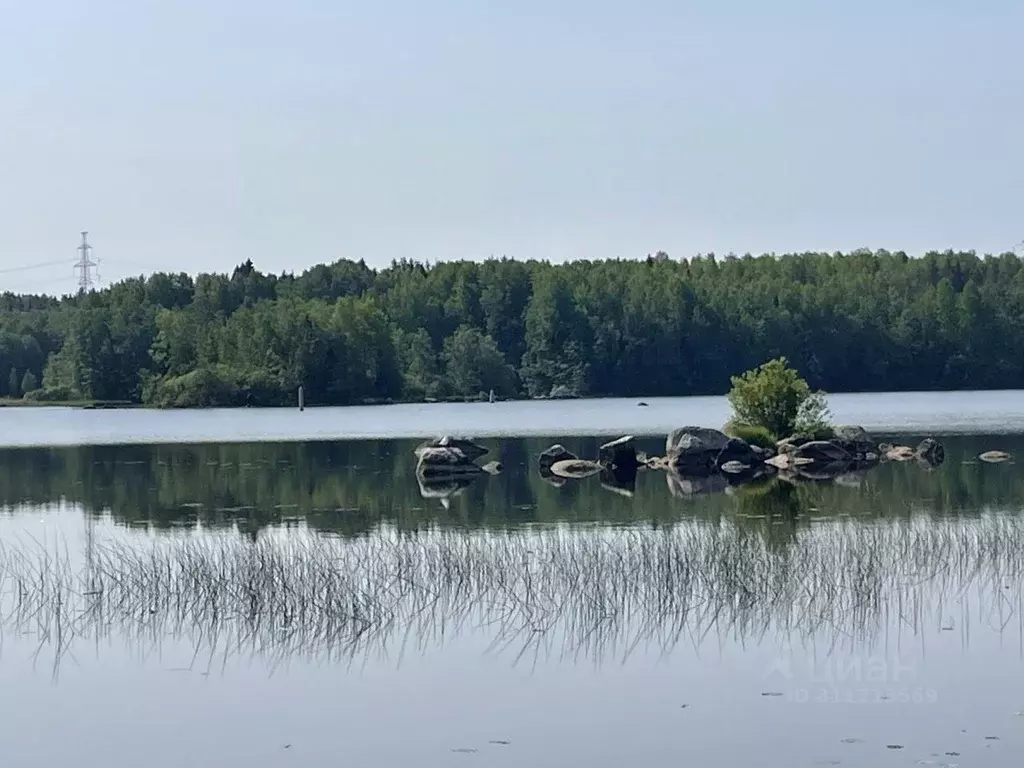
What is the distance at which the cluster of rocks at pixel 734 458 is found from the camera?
45.5 m

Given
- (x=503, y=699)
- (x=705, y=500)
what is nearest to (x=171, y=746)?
(x=503, y=699)

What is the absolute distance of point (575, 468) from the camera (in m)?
46.4

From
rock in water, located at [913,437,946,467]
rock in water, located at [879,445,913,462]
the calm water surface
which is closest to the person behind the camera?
rock in water, located at [913,437,946,467]

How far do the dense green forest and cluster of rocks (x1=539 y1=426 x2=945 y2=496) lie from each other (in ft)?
254

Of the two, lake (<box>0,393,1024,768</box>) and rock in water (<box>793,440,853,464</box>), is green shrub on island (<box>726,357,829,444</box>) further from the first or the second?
lake (<box>0,393,1024,768</box>)

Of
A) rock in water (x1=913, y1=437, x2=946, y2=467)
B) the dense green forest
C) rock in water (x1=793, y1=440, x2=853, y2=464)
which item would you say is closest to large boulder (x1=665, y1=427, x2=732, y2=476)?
rock in water (x1=793, y1=440, x2=853, y2=464)

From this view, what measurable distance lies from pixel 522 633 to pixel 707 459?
2874 centimetres

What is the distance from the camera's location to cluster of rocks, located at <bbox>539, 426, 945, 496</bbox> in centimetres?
4547

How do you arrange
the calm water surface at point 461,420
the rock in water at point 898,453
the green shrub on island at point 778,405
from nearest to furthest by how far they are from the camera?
the rock in water at point 898,453, the green shrub on island at point 778,405, the calm water surface at point 461,420

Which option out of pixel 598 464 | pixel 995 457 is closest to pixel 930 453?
pixel 995 457

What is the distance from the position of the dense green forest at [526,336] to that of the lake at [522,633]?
9114 centimetres

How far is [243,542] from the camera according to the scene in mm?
28250

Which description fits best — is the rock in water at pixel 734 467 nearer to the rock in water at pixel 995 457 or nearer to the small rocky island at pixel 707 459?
the small rocky island at pixel 707 459

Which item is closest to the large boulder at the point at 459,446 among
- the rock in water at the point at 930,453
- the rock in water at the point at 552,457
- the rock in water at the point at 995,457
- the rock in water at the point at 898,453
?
the rock in water at the point at 552,457
